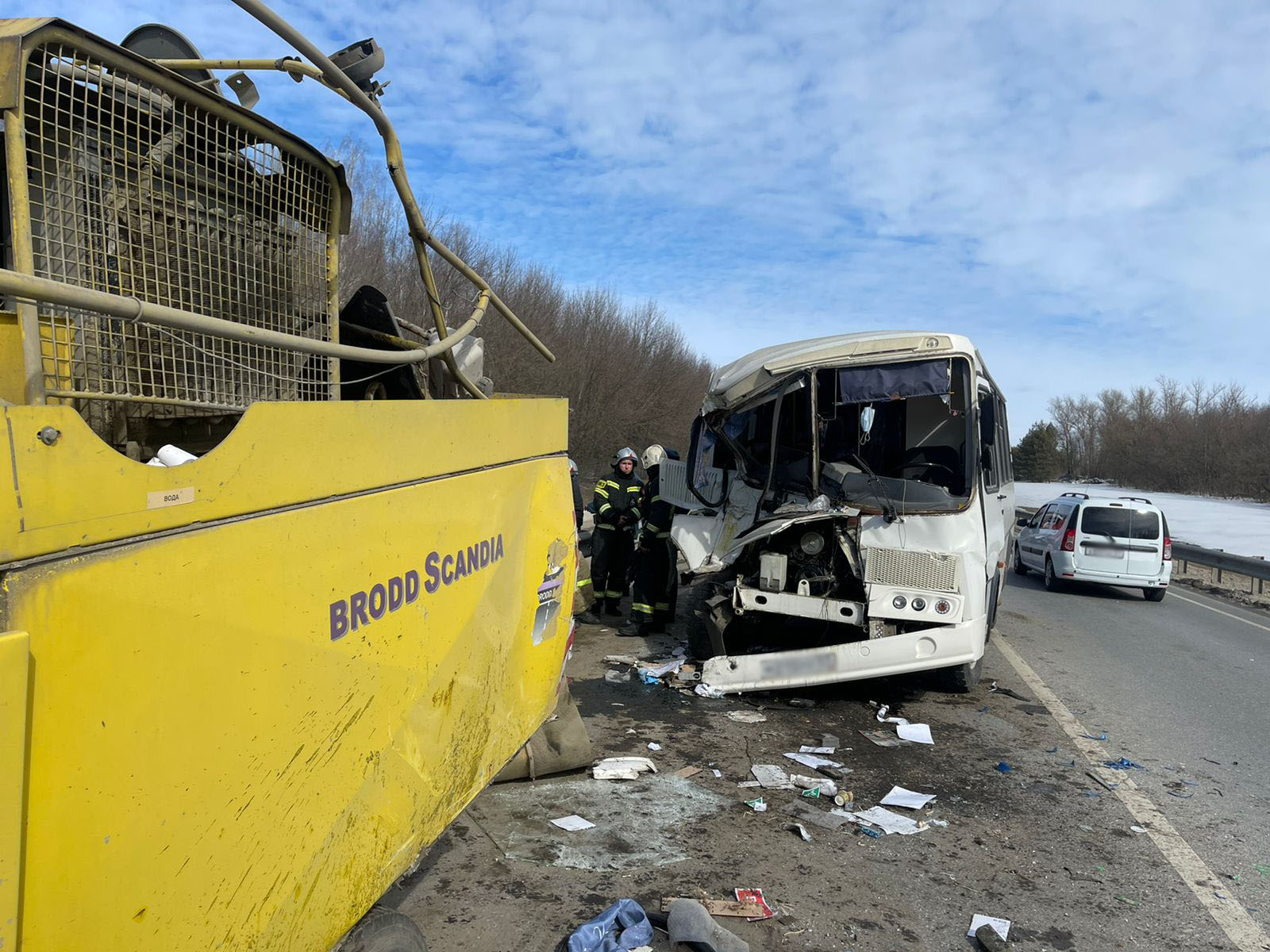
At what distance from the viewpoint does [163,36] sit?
8.96 ft

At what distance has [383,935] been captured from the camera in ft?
7.40

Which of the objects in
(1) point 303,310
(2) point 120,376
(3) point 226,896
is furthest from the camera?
(1) point 303,310

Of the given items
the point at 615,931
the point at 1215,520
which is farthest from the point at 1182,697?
the point at 1215,520

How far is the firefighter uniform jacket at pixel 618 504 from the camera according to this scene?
30.1ft

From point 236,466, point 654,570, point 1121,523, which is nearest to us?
point 236,466

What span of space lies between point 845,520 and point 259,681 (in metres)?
5.23

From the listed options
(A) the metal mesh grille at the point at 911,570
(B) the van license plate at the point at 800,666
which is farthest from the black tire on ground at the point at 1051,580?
(B) the van license plate at the point at 800,666

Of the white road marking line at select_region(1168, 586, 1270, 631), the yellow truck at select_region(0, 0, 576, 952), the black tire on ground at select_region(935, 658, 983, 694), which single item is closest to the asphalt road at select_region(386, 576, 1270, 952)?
the black tire on ground at select_region(935, 658, 983, 694)

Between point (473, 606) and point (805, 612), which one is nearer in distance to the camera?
point (473, 606)

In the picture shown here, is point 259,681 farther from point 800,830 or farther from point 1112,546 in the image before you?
point 1112,546

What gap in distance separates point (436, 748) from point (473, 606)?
432 mm

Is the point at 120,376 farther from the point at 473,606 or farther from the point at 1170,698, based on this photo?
the point at 1170,698

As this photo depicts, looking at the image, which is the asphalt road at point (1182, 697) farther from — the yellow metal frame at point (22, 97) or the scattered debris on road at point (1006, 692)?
the yellow metal frame at point (22, 97)

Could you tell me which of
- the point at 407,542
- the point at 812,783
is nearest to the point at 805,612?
the point at 812,783
